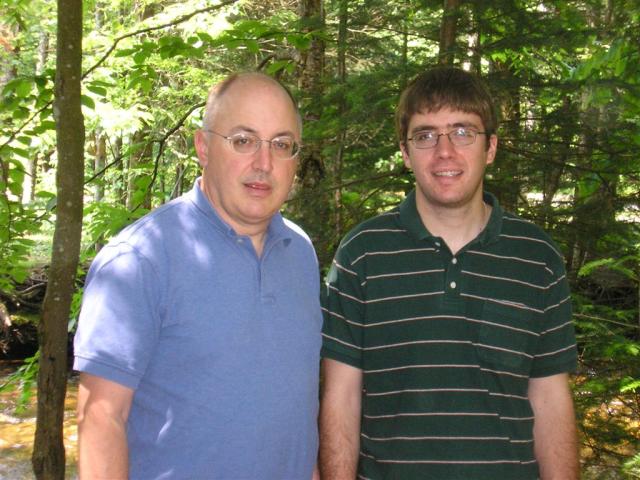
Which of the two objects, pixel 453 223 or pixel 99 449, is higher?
pixel 453 223

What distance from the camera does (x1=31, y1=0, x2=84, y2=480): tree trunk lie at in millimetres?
2764

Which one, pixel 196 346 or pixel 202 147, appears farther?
pixel 202 147

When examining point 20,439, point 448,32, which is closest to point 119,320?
point 448,32

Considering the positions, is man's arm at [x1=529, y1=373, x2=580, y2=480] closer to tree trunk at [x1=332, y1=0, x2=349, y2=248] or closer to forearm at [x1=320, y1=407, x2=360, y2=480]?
forearm at [x1=320, y1=407, x2=360, y2=480]

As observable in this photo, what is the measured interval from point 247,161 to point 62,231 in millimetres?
1281

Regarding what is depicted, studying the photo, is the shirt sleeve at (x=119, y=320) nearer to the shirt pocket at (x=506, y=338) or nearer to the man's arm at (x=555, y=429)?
the shirt pocket at (x=506, y=338)

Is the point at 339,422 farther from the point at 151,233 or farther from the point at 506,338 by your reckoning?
the point at 151,233

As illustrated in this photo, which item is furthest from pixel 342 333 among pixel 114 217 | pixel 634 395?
pixel 634 395

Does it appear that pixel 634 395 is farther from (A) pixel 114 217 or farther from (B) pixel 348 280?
(A) pixel 114 217

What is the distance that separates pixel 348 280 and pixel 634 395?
8.63ft

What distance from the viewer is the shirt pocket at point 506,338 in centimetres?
209

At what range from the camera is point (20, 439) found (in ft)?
25.4

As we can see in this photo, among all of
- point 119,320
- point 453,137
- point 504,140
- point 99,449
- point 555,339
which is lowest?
point 99,449

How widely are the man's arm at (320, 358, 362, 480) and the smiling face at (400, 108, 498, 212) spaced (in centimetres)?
64
